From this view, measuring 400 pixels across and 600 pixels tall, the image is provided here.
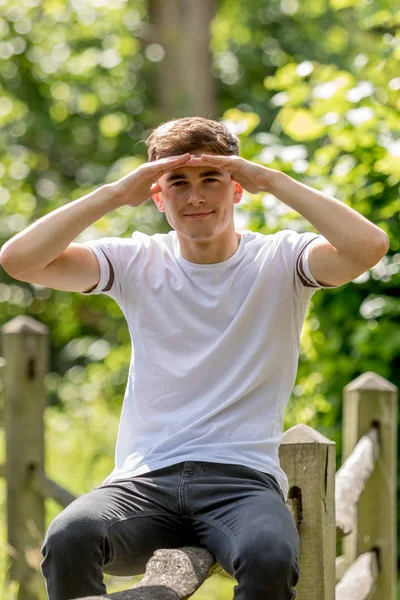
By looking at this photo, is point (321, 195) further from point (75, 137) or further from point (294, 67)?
point (75, 137)

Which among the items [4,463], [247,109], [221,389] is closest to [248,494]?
[221,389]

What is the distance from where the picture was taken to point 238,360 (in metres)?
2.58

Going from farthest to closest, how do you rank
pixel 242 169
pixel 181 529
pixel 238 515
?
pixel 242 169, pixel 181 529, pixel 238 515

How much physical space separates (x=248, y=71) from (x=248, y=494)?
1076cm

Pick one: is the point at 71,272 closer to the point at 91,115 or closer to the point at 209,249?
the point at 209,249

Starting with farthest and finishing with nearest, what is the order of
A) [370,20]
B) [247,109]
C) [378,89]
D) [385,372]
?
[247,109] < [370,20] < [378,89] < [385,372]

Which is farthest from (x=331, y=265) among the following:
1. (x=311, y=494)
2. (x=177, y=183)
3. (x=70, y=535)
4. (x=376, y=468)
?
(x=376, y=468)

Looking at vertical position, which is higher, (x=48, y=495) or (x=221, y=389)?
(x=221, y=389)

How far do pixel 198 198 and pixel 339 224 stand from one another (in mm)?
373

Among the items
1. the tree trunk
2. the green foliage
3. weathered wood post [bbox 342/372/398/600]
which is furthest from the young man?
the tree trunk

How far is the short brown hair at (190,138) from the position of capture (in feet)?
8.67

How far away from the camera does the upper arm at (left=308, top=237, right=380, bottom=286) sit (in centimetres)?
258

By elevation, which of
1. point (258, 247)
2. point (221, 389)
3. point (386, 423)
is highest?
point (258, 247)

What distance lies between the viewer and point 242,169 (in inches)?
104
